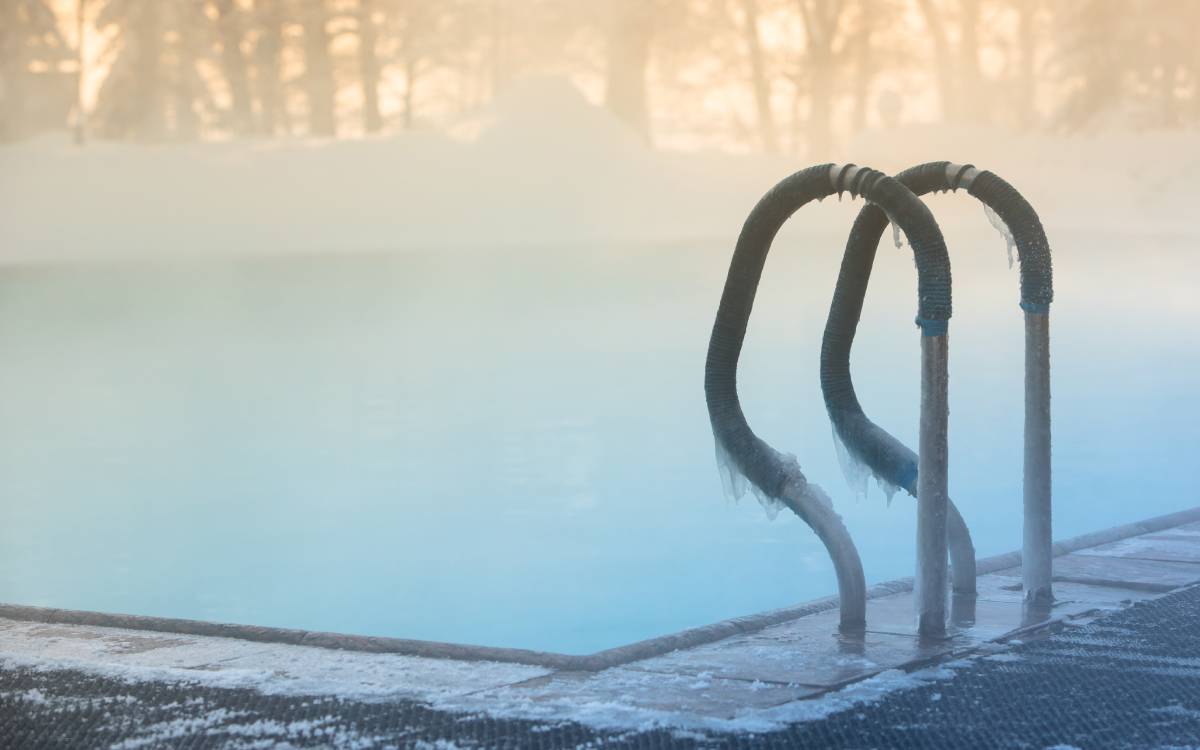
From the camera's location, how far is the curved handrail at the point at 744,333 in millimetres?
3297

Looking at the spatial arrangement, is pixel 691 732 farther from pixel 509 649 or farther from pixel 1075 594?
pixel 1075 594

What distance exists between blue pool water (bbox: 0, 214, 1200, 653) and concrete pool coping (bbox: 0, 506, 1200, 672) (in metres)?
1.91

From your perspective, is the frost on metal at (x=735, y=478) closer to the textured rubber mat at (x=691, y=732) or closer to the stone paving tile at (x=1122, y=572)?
the textured rubber mat at (x=691, y=732)

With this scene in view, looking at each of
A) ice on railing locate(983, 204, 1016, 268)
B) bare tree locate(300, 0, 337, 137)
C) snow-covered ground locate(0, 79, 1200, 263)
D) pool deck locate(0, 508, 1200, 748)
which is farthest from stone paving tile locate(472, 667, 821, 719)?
bare tree locate(300, 0, 337, 137)

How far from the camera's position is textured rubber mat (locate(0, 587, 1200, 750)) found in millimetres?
2648

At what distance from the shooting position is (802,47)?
2928cm

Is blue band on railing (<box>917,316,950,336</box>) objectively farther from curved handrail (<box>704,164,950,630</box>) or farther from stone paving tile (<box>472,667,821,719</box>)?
stone paving tile (<box>472,667,821,719</box>)

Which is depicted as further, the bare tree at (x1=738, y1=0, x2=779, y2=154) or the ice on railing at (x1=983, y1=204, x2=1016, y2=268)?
the bare tree at (x1=738, y1=0, x2=779, y2=154)

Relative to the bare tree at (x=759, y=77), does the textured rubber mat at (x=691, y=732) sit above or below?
below

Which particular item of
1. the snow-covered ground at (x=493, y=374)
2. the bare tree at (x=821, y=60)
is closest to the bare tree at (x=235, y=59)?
the snow-covered ground at (x=493, y=374)

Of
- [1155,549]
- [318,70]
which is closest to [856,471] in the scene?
[1155,549]

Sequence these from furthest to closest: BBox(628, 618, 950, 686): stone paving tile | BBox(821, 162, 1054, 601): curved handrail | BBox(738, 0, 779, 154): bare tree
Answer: BBox(738, 0, 779, 154): bare tree → BBox(821, 162, 1054, 601): curved handrail → BBox(628, 618, 950, 686): stone paving tile

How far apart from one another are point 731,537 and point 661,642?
337 cm

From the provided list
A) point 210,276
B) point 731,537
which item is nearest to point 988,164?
point 210,276
